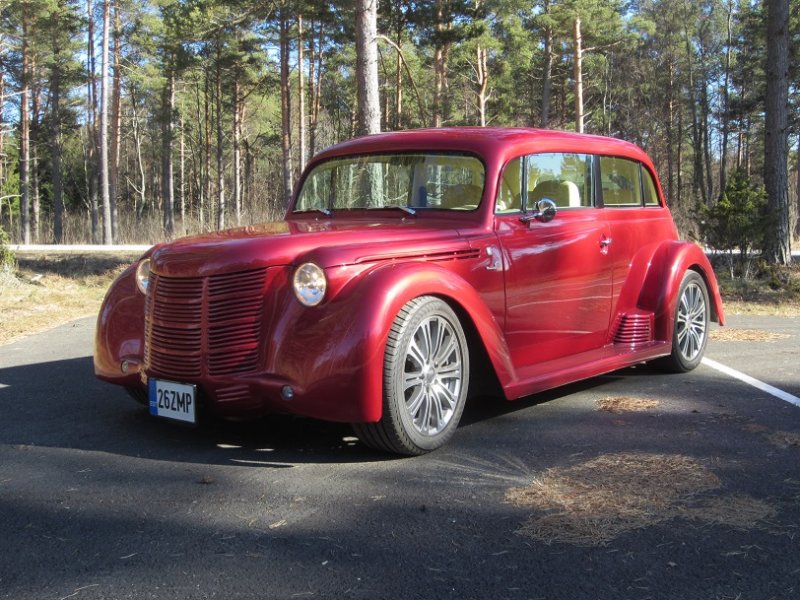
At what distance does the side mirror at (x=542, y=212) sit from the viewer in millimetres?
4914

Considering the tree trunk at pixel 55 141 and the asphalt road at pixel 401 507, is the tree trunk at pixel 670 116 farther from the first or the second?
the asphalt road at pixel 401 507

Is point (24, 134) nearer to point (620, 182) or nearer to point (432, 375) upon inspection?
point (620, 182)

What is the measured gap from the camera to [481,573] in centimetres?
266

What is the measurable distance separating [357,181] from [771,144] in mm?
10981

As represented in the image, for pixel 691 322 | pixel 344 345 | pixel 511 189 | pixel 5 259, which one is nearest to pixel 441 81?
pixel 5 259

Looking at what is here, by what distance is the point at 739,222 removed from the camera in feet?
39.6

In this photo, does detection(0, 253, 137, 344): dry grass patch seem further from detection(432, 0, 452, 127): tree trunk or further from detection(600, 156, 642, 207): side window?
detection(432, 0, 452, 127): tree trunk

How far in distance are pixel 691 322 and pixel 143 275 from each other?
4.31 m

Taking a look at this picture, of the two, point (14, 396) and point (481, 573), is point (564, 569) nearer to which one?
point (481, 573)

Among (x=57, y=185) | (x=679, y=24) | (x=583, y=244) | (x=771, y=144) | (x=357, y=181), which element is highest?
(x=679, y=24)

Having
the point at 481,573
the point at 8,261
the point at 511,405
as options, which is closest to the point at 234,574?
the point at 481,573

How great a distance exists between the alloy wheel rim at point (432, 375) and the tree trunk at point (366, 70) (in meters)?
7.85

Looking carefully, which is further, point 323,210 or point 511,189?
point 323,210

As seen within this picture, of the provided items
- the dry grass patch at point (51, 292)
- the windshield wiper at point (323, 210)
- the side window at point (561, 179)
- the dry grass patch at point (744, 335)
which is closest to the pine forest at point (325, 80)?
the dry grass patch at point (51, 292)
